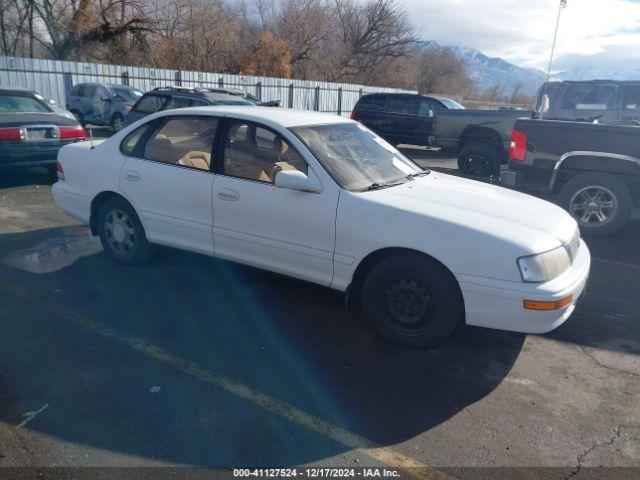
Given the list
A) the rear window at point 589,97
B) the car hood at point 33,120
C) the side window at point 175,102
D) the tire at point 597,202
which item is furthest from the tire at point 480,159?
the car hood at point 33,120

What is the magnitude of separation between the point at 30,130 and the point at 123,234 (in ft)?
14.8

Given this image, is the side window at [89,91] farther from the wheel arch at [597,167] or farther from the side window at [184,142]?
the wheel arch at [597,167]

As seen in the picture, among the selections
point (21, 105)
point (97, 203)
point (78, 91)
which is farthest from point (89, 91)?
point (97, 203)

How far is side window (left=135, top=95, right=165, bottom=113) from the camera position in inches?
472

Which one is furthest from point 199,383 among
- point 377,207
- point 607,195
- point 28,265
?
point 607,195

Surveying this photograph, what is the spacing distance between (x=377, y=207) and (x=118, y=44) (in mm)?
30475

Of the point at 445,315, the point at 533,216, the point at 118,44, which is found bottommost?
the point at 445,315

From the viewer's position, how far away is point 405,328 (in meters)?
3.90

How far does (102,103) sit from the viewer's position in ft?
54.6

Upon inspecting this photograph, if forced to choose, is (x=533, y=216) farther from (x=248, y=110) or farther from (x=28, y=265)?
(x=28, y=265)

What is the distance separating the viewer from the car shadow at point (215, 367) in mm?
2926

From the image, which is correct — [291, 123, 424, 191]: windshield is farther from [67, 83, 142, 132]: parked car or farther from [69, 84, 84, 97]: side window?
[69, 84, 84, 97]: side window

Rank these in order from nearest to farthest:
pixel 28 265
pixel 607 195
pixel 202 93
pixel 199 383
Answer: pixel 199 383
pixel 28 265
pixel 607 195
pixel 202 93

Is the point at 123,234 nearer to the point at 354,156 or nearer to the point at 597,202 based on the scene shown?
the point at 354,156
